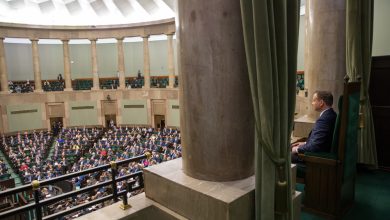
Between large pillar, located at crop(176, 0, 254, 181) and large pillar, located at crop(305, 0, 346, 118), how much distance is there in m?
3.38

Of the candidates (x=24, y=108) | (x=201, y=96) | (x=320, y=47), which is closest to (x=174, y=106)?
(x=24, y=108)

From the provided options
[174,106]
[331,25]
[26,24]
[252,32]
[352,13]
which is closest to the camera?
[252,32]

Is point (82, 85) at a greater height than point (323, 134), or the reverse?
point (82, 85)

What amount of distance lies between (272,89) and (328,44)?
12.0 feet

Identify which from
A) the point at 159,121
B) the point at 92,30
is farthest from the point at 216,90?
the point at 92,30

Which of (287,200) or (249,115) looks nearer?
(287,200)

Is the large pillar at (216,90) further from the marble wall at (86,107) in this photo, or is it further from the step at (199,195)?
the marble wall at (86,107)

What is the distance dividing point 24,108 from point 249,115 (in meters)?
25.2

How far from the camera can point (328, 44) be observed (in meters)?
5.06

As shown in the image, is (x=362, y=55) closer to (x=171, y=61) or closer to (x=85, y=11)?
(x=171, y=61)

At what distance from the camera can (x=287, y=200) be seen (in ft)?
7.30

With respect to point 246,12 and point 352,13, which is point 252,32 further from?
point 352,13

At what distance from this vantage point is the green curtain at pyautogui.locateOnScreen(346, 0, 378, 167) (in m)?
4.28

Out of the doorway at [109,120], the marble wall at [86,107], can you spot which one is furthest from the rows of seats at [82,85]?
the doorway at [109,120]
